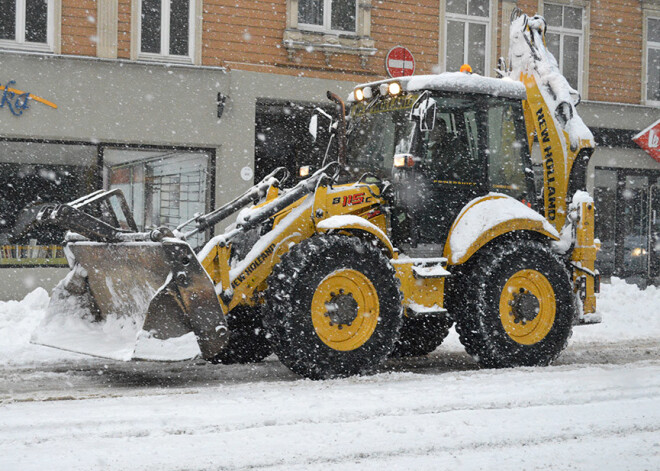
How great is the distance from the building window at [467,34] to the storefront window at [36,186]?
23.3ft

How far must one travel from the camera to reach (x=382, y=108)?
8.27 meters

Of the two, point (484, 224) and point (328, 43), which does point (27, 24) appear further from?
point (484, 224)

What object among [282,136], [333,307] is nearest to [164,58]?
[282,136]

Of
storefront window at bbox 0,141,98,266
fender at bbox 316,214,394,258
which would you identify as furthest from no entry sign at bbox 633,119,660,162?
fender at bbox 316,214,394,258

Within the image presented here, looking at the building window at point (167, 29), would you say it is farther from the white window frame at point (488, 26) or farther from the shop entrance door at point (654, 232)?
the shop entrance door at point (654, 232)

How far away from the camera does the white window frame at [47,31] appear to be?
13703 millimetres

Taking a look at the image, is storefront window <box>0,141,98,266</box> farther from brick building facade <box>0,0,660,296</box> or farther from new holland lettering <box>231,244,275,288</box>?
new holland lettering <box>231,244,275,288</box>

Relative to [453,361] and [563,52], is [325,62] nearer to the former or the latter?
[563,52]

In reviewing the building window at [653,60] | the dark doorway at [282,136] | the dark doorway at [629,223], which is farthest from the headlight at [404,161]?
the building window at [653,60]

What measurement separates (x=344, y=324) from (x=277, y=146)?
889cm

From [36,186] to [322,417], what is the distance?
9.63 metres

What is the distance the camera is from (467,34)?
54.7 feet

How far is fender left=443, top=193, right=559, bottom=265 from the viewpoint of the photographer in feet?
25.6

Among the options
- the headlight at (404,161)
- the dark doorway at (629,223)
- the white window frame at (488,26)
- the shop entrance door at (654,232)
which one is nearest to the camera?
the headlight at (404,161)
